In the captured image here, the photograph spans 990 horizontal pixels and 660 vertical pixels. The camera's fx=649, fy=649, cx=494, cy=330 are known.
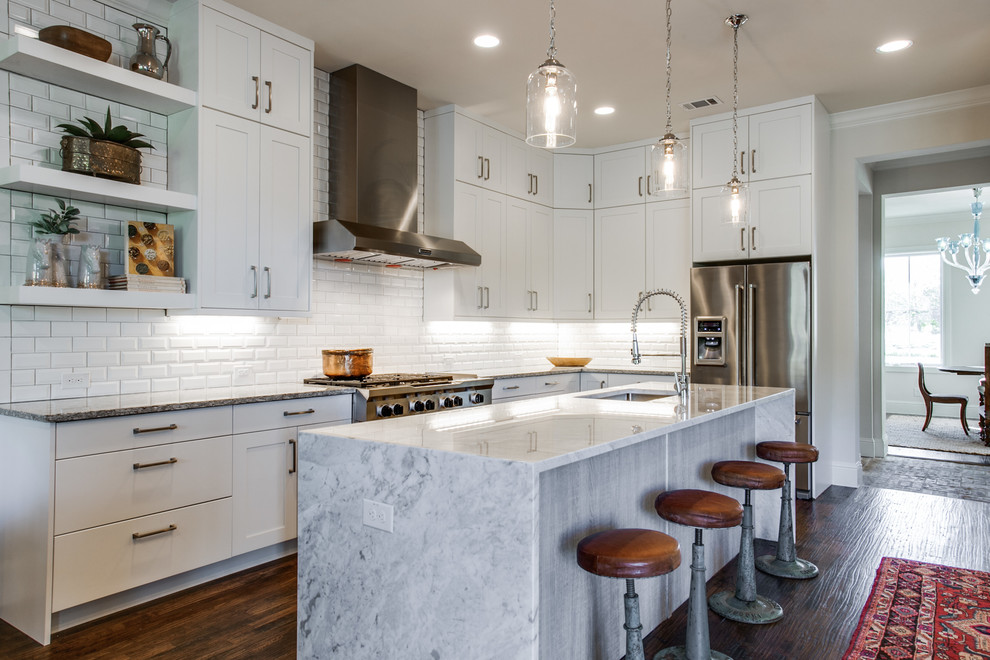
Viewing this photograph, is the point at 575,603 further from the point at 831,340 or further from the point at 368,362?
the point at 831,340

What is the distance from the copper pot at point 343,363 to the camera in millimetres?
4086

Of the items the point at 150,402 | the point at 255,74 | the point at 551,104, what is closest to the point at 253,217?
the point at 255,74

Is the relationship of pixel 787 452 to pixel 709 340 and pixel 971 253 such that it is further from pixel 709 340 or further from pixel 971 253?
pixel 971 253

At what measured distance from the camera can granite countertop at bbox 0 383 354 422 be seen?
8.70ft

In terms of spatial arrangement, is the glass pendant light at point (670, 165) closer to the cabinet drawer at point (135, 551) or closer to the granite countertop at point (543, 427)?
the granite countertop at point (543, 427)

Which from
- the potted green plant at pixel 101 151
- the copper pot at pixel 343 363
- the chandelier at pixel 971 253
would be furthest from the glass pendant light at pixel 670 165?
the chandelier at pixel 971 253

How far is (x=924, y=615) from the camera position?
2844mm

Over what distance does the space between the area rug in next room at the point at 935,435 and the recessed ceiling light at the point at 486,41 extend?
20.6 ft

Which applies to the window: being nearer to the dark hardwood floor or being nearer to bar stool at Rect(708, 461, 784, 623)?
the dark hardwood floor

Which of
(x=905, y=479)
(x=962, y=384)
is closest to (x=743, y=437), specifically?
(x=905, y=479)

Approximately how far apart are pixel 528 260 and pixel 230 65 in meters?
3.03

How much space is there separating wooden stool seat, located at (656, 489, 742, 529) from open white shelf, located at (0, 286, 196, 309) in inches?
100

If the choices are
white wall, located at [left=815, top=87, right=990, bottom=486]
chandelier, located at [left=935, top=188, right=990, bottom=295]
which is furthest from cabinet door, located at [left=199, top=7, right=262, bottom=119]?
chandelier, located at [left=935, top=188, right=990, bottom=295]

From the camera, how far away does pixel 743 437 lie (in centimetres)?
372
